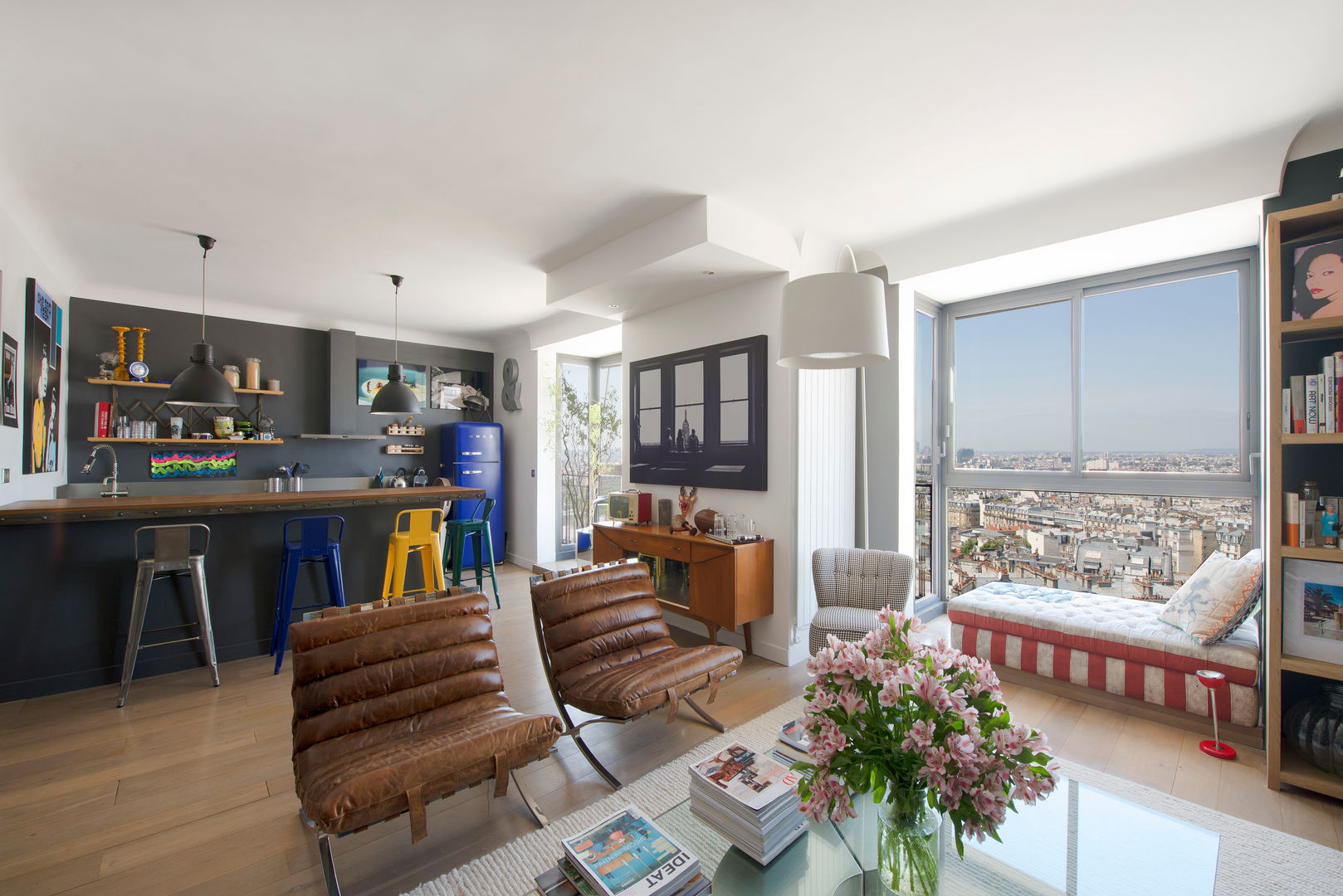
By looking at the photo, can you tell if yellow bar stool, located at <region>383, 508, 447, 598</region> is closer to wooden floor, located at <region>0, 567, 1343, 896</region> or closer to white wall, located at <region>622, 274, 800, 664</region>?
wooden floor, located at <region>0, 567, 1343, 896</region>

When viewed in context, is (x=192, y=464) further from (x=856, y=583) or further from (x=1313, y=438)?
(x=1313, y=438)

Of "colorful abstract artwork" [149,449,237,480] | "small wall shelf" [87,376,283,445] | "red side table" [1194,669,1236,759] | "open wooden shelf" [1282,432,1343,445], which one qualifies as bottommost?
"red side table" [1194,669,1236,759]

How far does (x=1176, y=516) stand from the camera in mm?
3547

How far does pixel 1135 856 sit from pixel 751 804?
1031 millimetres

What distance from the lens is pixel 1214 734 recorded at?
8.69 feet

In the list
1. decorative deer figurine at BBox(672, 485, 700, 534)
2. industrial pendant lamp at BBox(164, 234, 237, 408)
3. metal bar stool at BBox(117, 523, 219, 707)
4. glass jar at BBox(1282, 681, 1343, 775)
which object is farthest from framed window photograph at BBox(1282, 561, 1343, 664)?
industrial pendant lamp at BBox(164, 234, 237, 408)

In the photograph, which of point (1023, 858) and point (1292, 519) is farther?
point (1292, 519)

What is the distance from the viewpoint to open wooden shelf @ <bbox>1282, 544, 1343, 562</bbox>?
2191 millimetres

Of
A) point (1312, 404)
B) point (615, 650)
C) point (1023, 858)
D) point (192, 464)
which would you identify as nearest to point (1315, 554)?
point (1312, 404)

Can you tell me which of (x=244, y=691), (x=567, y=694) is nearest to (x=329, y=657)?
(x=567, y=694)

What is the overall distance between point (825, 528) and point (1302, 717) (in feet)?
7.58

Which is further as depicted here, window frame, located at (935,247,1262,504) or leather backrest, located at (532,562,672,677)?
window frame, located at (935,247,1262,504)

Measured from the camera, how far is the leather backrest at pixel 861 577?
3441 millimetres

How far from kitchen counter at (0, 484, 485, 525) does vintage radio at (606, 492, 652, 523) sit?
4.79 feet
